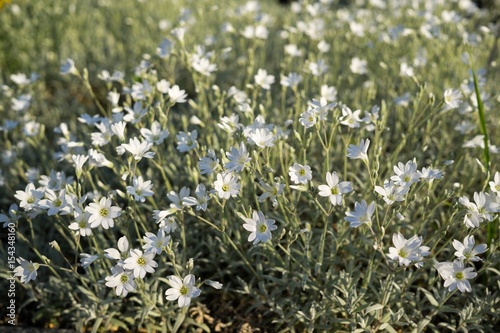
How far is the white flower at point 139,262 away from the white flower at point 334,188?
2.60 ft

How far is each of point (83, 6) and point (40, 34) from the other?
914mm

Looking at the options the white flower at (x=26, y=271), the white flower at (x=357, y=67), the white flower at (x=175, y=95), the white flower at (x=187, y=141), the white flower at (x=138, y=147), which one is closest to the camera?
the white flower at (x=26, y=271)

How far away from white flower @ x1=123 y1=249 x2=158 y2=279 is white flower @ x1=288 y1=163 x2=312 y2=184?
0.70m

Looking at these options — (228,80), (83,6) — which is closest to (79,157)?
(228,80)

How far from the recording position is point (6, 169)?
3719 mm

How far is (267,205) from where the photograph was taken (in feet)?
9.59

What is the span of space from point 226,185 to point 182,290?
1.65 ft

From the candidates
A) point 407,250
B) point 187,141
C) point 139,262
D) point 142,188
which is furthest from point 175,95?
point 407,250

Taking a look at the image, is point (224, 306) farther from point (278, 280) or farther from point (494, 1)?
point (494, 1)

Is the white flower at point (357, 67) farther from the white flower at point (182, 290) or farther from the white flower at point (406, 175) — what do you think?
the white flower at point (182, 290)

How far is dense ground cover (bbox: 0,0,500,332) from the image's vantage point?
2230mm

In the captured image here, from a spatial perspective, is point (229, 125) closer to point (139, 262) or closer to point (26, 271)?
point (139, 262)

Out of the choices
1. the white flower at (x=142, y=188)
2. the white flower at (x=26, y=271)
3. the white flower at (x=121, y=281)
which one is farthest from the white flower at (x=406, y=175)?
the white flower at (x=26, y=271)

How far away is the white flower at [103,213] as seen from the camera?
87.2 inches
